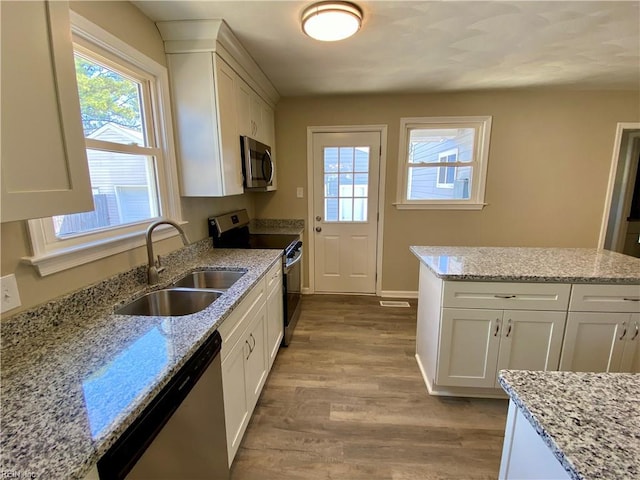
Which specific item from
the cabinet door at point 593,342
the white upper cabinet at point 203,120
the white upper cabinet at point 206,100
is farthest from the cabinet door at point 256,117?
the cabinet door at point 593,342

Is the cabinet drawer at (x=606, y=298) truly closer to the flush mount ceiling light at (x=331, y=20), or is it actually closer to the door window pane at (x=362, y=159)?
the flush mount ceiling light at (x=331, y=20)

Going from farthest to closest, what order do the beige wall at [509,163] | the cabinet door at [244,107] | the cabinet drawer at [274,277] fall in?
the beige wall at [509,163] → the cabinet door at [244,107] → the cabinet drawer at [274,277]

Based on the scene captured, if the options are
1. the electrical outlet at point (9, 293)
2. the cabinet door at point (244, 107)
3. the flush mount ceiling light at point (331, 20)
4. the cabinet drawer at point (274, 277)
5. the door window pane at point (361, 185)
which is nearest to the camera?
the electrical outlet at point (9, 293)

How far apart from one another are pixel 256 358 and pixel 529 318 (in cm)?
169

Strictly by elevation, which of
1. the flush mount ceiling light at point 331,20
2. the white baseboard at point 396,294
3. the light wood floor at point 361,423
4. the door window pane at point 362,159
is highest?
the flush mount ceiling light at point 331,20

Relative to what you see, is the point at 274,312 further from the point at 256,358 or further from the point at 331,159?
the point at 331,159

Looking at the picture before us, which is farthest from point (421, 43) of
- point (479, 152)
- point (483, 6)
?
point (479, 152)

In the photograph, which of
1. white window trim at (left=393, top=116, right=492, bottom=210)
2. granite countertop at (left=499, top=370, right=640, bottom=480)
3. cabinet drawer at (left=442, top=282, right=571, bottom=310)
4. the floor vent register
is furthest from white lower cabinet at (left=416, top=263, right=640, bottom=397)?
white window trim at (left=393, top=116, right=492, bottom=210)

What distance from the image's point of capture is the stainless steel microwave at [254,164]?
235 centimetres

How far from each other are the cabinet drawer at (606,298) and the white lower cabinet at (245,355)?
1871mm

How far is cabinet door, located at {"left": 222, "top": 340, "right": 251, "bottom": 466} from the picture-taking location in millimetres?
1334

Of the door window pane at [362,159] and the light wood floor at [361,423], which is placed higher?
the door window pane at [362,159]

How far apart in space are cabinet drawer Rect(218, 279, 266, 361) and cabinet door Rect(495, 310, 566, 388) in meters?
1.52

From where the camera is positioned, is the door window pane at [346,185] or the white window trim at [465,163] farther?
the door window pane at [346,185]
